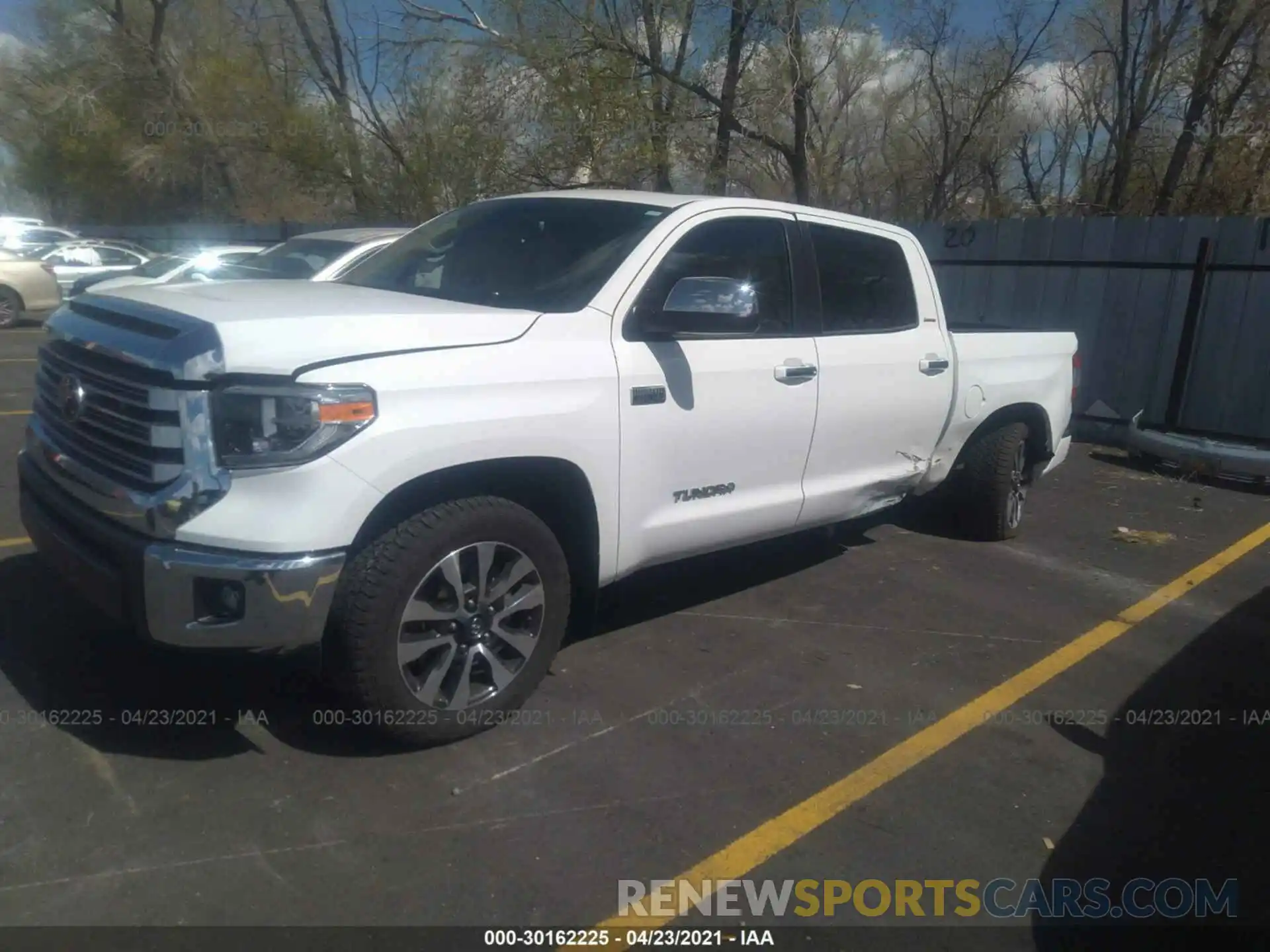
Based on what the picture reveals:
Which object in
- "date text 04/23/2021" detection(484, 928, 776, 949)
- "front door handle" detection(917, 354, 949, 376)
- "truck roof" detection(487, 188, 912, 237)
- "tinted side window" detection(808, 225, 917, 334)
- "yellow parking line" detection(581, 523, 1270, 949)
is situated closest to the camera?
"date text 04/23/2021" detection(484, 928, 776, 949)

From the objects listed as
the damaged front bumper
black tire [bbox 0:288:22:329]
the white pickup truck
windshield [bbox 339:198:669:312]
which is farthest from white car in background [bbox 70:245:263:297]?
the damaged front bumper

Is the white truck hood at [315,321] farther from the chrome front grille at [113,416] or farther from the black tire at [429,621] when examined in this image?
the black tire at [429,621]

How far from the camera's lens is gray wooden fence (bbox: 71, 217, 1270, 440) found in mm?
9539

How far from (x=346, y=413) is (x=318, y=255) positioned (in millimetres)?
7084

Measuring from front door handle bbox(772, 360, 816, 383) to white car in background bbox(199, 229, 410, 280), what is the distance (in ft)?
17.2

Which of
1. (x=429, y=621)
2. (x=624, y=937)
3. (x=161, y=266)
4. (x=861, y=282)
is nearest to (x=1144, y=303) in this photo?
(x=861, y=282)

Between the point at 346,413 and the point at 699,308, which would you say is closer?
the point at 346,413

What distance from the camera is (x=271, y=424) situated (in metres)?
3.06

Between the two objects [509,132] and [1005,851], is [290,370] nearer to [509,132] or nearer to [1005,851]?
[1005,851]

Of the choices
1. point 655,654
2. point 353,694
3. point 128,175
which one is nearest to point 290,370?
point 353,694

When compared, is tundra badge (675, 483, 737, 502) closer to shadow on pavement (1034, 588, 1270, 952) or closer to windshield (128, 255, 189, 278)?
shadow on pavement (1034, 588, 1270, 952)

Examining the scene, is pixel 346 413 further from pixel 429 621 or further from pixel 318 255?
pixel 318 255

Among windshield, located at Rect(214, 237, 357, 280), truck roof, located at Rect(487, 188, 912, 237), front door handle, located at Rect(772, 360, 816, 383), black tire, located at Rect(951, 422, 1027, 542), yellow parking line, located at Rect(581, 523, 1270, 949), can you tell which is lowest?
yellow parking line, located at Rect(581, 523, 1270, 949)

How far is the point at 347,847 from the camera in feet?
9.94
